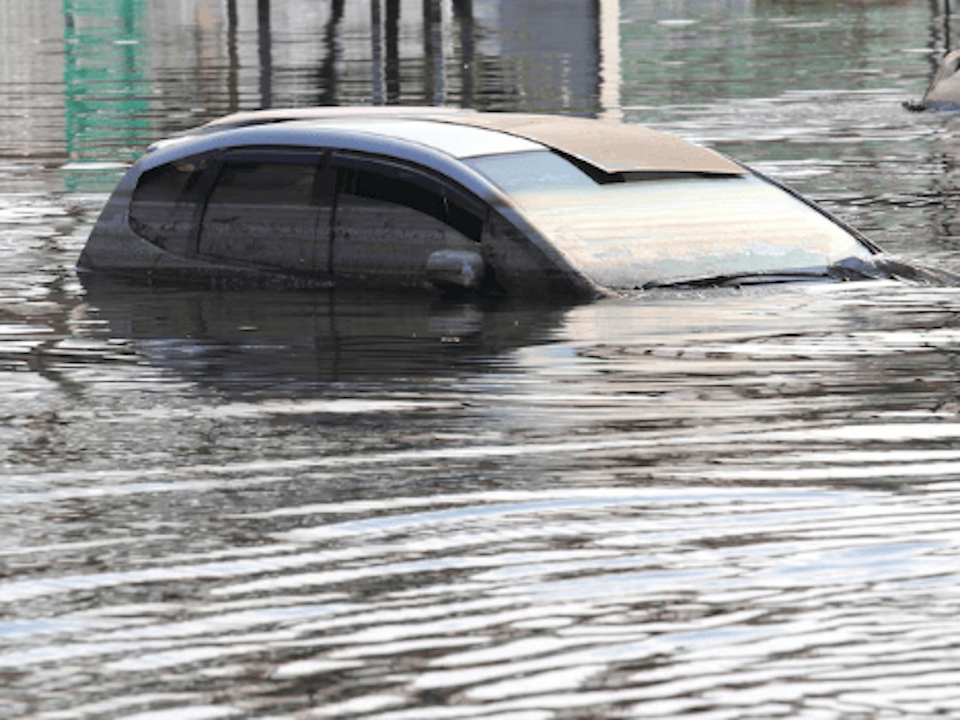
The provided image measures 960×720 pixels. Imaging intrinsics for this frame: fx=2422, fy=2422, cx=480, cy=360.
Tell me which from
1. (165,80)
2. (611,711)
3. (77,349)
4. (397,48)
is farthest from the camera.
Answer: (397,48)

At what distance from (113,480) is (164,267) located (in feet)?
15.8

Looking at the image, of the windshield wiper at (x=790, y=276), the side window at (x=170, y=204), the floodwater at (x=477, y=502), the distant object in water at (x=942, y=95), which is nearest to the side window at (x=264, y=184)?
the side window at (x=170, y=204)

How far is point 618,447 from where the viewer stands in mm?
7984

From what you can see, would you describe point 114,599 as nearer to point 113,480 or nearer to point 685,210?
point 113,480

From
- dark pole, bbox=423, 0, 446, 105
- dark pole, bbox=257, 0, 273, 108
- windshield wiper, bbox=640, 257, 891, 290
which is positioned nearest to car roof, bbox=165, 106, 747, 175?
windshield wiper, bbox=640, 257, 891, 290

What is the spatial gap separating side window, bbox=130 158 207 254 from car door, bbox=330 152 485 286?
3.06 feet

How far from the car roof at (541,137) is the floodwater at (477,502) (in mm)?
746

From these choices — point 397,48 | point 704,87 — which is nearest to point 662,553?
point 704,87

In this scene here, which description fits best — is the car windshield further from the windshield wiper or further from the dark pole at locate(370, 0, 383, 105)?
the dark pole at locate(370, 0, 383, 105)

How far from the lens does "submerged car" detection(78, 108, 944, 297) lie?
1100 centimetres

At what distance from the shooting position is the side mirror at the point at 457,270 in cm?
1109

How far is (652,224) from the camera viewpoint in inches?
433

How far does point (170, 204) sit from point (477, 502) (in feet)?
18.0

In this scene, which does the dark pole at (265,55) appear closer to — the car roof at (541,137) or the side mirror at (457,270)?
the car roof at (541,137)
